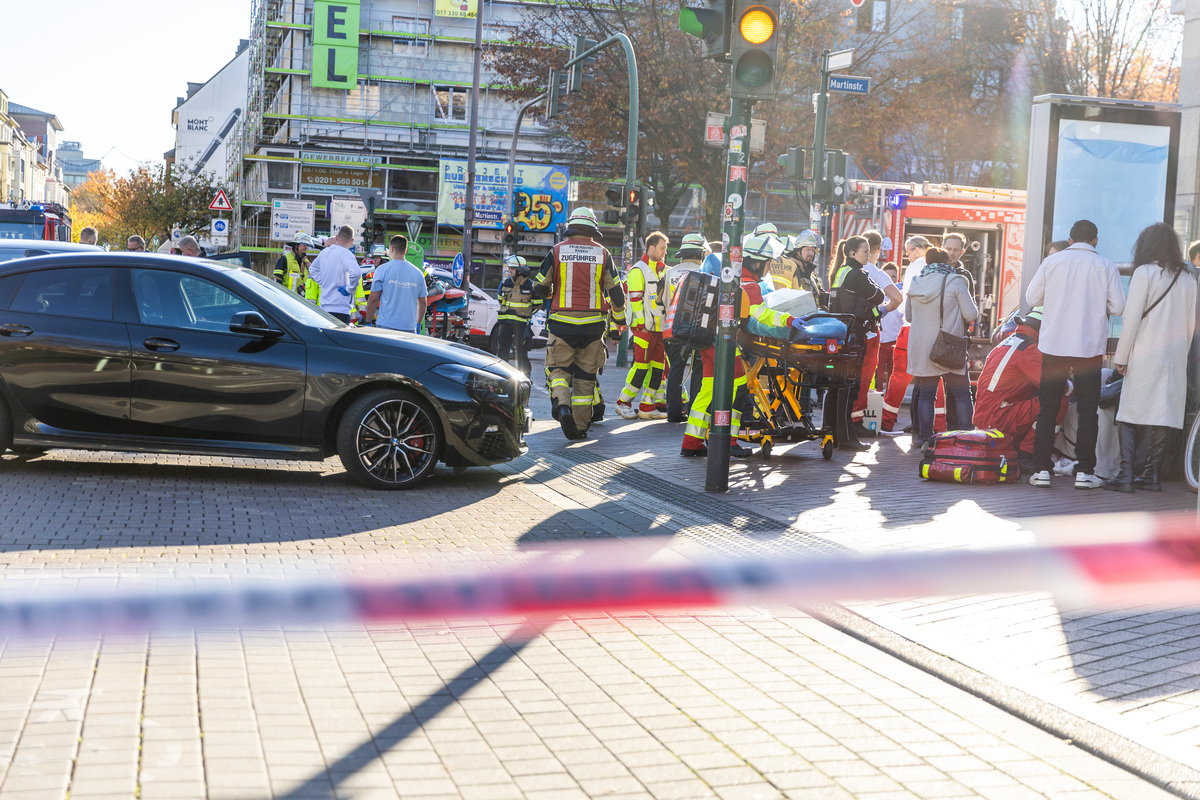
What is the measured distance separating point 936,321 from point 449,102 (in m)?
46.9

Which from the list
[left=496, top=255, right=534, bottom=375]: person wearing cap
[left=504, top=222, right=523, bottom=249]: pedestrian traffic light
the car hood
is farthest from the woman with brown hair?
[left=504, top=222, right=523, bottom=249]: pedestrian traffic light

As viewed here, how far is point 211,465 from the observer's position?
952 cm

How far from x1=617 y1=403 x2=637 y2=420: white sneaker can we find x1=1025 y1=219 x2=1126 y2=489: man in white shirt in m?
5.10

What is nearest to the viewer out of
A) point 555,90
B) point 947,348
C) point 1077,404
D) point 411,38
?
point 1077,404

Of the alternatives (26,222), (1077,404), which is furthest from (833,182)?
(26,222)

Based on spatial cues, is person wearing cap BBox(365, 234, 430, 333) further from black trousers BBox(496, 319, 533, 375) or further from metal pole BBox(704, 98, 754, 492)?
metal pole BBox(704, 98, 754, 492)

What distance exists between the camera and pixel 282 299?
30.1 ft

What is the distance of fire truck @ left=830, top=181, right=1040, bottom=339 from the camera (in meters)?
23.3

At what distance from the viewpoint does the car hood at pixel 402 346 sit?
874 cm

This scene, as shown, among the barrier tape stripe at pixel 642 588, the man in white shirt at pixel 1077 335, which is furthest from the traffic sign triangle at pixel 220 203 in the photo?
the barrier tape stripe at pixel 642 588

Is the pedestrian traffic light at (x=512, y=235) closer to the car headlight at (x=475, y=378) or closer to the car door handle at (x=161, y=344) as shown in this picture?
the car headlight at (x=475, y=378)

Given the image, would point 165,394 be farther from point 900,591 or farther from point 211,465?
point 900,591

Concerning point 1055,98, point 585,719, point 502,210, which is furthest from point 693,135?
point 585,719

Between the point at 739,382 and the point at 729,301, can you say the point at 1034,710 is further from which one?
the point at 739,382
